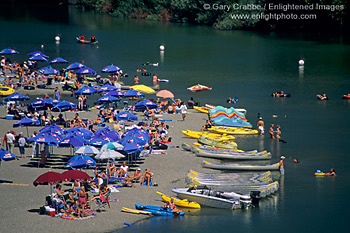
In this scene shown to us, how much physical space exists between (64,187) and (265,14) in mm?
86423

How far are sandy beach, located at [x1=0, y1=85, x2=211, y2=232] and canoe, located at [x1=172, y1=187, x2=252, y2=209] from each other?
131 cm

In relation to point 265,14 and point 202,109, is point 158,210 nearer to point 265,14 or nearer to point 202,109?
point 202,109

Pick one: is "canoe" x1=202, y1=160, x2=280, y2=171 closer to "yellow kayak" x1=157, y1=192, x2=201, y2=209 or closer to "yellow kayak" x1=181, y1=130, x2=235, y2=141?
"yellow kayak" x1=181, y1=130, x2=235, y2=141

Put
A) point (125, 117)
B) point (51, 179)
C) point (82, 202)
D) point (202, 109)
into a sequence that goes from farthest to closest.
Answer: point (202, 109) < point (125, 117) < point (51, 179) < point (82, 202)

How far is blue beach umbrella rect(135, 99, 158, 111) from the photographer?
54.2m

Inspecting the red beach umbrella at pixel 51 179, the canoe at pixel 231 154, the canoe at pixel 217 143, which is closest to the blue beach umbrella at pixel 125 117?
the canoe at pixel 217 143

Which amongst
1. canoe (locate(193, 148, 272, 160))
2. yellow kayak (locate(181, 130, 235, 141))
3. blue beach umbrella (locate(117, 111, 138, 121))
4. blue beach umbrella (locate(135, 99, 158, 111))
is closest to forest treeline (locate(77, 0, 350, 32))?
blue beach umbrella (locate(135, 99, 158, 111))

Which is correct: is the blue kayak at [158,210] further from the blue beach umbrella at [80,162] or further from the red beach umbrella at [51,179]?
the blue beach umbrella at [80,162]

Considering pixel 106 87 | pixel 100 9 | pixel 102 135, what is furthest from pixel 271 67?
pixel 100 9

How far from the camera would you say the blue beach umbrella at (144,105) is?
2132 inches

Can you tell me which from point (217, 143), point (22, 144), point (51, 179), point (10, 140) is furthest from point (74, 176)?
point (217, 143)

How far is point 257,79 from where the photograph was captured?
257ft

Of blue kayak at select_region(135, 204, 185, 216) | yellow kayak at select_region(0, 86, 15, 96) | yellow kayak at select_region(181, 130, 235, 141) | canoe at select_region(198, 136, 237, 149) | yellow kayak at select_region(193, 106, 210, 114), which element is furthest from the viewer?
yellow kayak at select_region(0, 86, 15, 96)

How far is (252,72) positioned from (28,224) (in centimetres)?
5449
